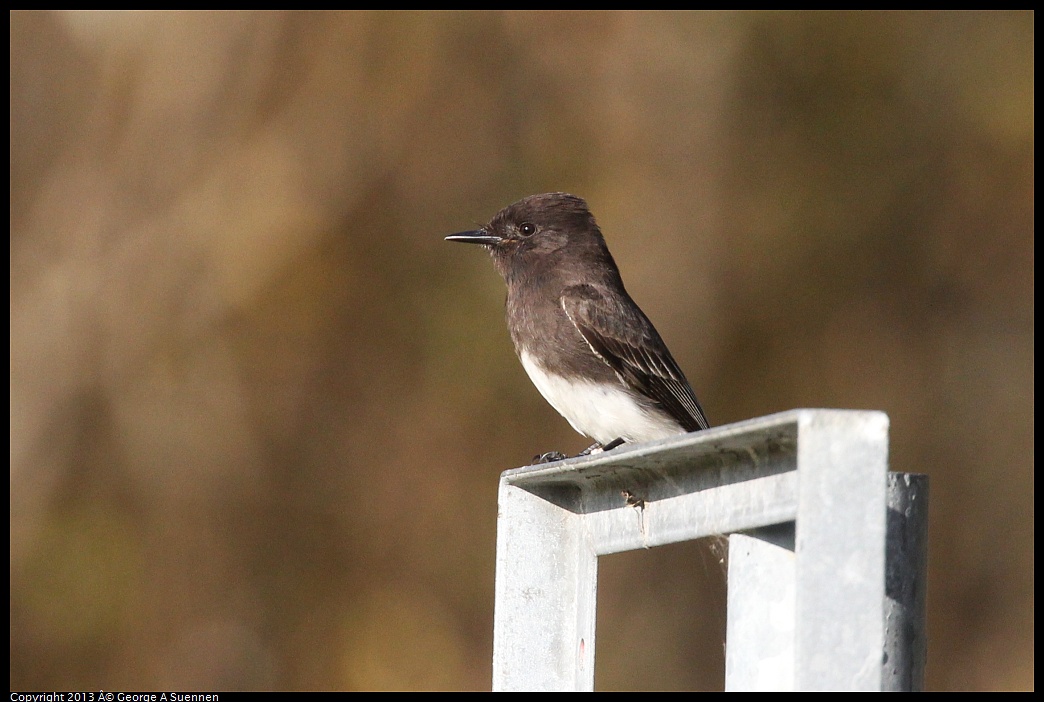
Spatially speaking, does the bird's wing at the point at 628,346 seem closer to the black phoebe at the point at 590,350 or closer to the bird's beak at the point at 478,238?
the black phoebe at the point at 590,350

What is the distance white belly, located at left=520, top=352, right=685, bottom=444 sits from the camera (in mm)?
5219

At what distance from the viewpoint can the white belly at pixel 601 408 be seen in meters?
5.22

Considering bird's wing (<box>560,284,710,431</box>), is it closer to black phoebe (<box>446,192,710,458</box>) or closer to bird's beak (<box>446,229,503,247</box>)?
black phoebe (<box>446,192,710,458</box>)

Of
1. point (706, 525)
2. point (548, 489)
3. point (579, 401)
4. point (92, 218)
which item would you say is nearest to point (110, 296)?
point (92, 218)

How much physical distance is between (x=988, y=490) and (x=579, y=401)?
5.41 metres

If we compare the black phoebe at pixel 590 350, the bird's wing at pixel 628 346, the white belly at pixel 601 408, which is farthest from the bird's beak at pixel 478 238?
the white belly at pixel 601 408

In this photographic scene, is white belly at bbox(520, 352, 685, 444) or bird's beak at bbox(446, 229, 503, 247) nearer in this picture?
white belly at bbox(520, 352, 685, 444)

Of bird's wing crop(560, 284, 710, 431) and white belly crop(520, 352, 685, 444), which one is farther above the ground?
bird's wing crop(560, 284, 710, 431)

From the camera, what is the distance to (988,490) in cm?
959

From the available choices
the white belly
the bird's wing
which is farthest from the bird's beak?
the white belly

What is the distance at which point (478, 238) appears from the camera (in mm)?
5715

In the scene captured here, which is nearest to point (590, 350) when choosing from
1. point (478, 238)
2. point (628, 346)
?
point (628, 346)

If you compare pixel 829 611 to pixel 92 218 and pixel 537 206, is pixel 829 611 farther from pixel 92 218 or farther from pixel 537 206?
pixel 92 218

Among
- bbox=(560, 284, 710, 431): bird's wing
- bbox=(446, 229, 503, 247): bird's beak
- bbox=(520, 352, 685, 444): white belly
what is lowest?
bbox=(520, 352, 685, 444): white belly
